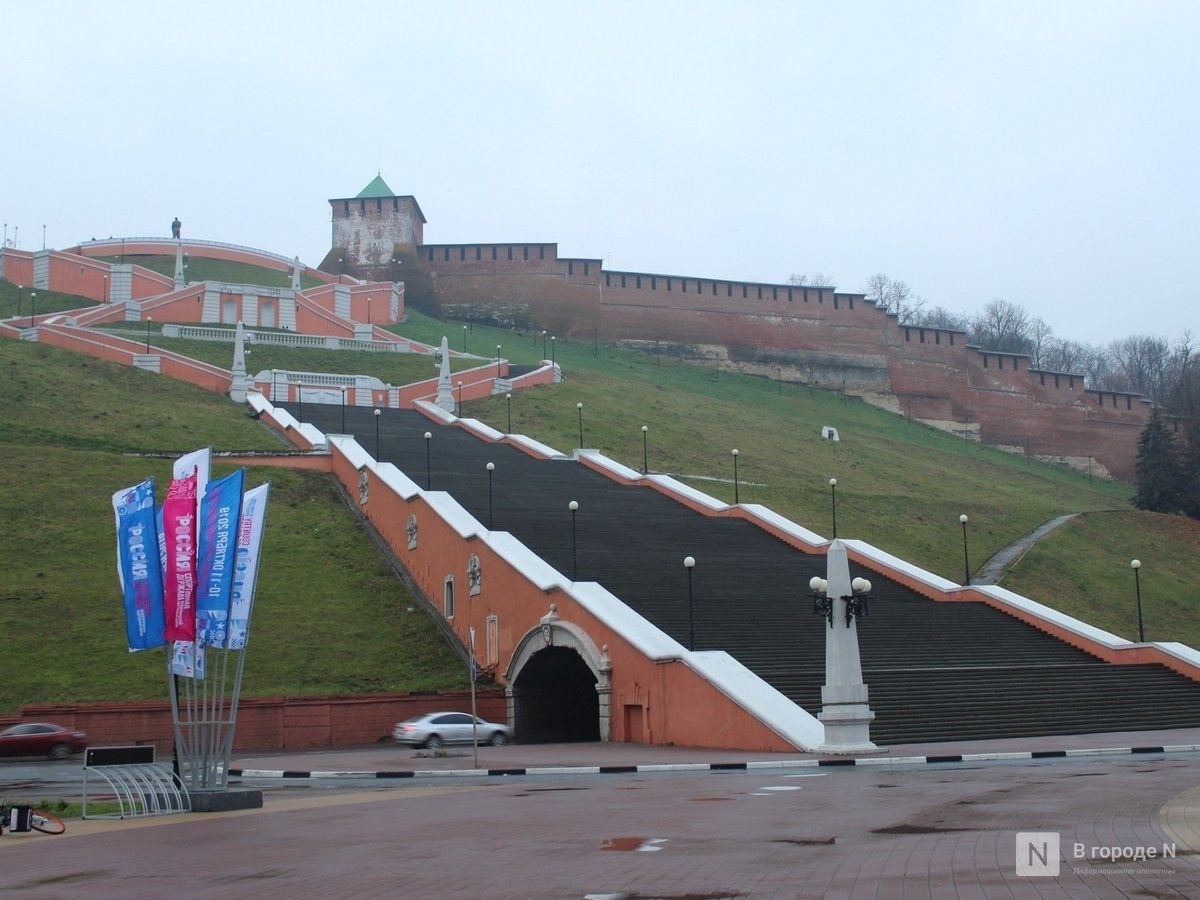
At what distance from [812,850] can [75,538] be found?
22.6m

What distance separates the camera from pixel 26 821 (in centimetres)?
1055

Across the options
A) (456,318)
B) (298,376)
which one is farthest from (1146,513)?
(456,318)

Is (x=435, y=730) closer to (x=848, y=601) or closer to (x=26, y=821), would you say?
(x=848, y=601)

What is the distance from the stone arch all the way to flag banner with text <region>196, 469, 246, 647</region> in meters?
9.49

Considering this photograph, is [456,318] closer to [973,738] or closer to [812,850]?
[973,738]

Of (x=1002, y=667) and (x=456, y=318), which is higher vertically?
(x=456, y=318)

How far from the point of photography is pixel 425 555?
27188 mm

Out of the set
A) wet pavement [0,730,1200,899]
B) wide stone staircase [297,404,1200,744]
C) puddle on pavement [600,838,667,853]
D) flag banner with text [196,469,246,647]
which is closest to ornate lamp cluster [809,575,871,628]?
wide stone staircase [297,404,1200,744]

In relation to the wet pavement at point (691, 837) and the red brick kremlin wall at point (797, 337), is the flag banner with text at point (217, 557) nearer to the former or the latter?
the wet pavement at point (691, 837)

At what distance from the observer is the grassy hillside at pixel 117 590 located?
22.7 meters

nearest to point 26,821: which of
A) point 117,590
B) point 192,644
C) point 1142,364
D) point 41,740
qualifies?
Result: point 192,644

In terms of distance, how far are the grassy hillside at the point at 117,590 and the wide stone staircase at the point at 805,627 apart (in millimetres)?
2790

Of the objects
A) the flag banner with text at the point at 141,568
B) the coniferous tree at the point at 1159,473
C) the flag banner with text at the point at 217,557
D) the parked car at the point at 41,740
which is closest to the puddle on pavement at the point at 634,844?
the flag banner with text at the point at 217,557

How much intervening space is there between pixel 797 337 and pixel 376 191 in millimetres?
24534
